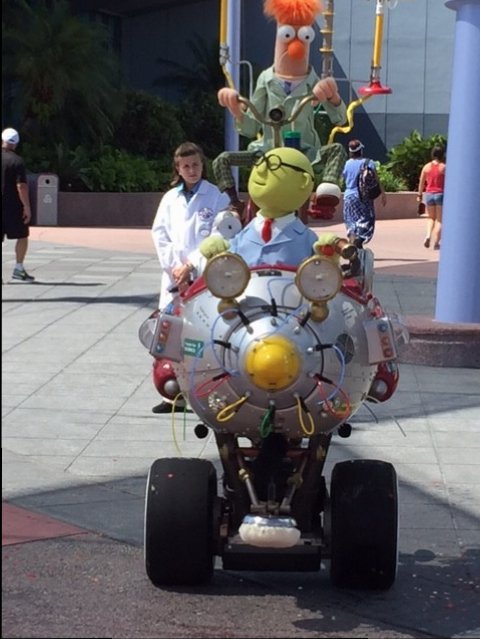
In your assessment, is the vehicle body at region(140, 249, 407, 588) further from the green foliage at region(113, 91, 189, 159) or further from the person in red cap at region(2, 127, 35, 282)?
the green foliage at region(113, 91, 189, 159)

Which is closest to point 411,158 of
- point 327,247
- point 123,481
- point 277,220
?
point 123,481

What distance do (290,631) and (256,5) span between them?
33.8 metres

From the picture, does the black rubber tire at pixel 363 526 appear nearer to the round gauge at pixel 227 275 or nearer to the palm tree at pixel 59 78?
the round gauge at pixel 227 275

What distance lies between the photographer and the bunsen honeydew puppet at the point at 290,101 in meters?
6.14

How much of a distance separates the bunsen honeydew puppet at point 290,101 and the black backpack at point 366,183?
1172cm

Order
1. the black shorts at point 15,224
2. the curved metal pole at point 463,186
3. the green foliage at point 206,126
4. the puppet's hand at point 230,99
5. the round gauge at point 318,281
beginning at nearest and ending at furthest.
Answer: the round gauge at point 318,281, the puppet's hand at point 230,99, the curved metal pole at point 463,186, the black shorts at point 15,224, the green foliage at point 206,126

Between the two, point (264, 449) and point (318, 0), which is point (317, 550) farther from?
point (318, 0)

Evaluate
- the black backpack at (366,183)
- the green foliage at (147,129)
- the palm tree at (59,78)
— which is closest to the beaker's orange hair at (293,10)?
the black backpack at (366,183)

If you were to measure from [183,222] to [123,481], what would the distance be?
197 cm

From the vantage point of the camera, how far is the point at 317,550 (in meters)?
5.28

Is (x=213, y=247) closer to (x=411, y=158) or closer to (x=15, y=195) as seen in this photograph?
(x=15, y=195)

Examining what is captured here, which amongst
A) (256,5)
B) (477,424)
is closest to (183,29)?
A: (256,5)

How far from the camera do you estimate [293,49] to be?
6223mm

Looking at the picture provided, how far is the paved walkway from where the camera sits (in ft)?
17.1
